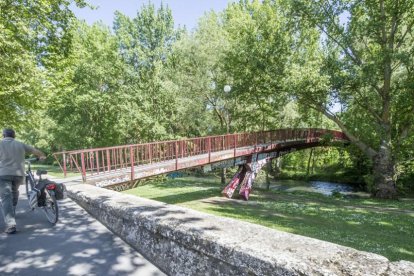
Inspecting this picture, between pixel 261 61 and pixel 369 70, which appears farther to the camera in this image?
pixel 261 61

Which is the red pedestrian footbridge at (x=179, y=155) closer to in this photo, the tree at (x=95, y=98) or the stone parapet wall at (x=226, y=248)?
the stone parapet wall at (x=226, y=248)

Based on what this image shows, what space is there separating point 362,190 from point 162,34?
26036 mm

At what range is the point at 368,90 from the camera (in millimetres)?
20594

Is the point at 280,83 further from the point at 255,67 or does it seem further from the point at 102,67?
the point at 102,67

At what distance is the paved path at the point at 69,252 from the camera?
3.27 m

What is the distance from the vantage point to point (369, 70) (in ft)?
53.0

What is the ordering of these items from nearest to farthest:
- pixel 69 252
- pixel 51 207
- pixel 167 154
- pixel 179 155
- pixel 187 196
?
pixel 69 252 → pixel 51 207 → pixel 167 154 → pixel 179 155 → pixel 187 196

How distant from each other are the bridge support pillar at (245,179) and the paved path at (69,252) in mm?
10987

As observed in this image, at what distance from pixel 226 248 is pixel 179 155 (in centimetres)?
1192

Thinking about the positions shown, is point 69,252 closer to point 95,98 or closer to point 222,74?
point 222,74

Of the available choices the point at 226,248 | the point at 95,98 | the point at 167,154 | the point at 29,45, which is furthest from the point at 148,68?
the point at 226,248

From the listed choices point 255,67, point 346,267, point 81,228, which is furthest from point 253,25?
point 346,267

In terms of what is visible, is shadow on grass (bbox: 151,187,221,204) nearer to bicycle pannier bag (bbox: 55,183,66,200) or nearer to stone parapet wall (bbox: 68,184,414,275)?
bicycle pannier bag (bbox: 55,183,66,200)

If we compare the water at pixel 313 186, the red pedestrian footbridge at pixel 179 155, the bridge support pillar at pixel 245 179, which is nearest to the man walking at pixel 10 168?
the red pedestrian footbridge at pixel 179 155
